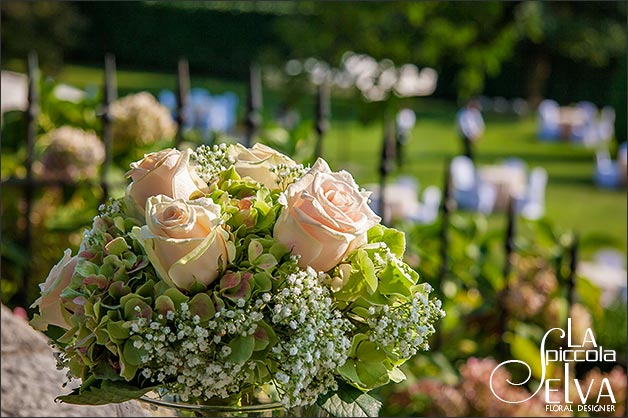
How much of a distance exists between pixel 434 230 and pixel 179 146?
3.40 ft

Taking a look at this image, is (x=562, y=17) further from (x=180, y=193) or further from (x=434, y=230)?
(x=180, y=193)

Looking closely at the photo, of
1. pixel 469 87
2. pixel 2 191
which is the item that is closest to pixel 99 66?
pixel 469 87

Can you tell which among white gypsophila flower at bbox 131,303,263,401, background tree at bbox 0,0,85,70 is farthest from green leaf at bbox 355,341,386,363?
background tree at bbox 0,0,85,70

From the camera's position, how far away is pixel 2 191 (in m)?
3.33

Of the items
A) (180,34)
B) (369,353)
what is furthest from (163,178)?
(180,34)

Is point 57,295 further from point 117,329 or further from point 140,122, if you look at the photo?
point 140,122

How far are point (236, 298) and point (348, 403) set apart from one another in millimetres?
179

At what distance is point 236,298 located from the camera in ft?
2.98

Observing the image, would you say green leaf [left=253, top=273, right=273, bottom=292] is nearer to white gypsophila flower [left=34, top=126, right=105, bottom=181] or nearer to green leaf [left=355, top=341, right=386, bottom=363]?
green leaf [left=355, top=341, right=386, bottom=363]

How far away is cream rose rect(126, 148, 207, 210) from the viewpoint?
0.96 metres

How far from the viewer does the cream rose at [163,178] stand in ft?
3.16

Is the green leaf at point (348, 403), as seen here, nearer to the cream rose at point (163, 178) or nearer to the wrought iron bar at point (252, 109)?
the cream rose at point (163, 178)

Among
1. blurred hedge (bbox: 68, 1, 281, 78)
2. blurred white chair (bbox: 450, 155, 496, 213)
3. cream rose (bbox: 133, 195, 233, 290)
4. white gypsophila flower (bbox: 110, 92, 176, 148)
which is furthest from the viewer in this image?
blurred hedge (bbox: 68, 1, 281, 78)

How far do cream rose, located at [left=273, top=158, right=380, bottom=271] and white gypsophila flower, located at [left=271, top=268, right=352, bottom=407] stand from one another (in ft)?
0.08
